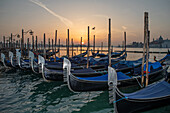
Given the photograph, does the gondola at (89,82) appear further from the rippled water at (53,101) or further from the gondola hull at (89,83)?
the rippled water at (53,101)

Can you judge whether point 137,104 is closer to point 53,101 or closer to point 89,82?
point 89,82

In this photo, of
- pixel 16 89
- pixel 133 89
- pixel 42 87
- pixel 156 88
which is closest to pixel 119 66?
pixel 133 89

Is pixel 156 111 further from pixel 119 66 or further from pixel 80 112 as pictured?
pixel 119 66

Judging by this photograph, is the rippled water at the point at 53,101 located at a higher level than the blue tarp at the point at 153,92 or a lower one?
lower

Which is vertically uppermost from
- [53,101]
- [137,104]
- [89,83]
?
[89,83]

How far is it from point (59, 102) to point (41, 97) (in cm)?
124

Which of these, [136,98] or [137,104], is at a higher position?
[136,98]

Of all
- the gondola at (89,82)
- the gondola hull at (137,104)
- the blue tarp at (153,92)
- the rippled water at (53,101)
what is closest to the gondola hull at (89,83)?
the gondola at (89,82)

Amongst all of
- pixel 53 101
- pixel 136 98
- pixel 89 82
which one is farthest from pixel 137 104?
pixel 53 101

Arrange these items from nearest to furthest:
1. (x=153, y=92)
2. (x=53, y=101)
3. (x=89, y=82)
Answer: (x=153, y=92), (x=53, y=101), (x=89, y=82)

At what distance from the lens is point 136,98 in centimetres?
456

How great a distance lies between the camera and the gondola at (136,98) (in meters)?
4.35

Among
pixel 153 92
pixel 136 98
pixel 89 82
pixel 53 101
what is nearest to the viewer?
pixel 136 98

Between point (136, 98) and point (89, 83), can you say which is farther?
point (89, 83)
